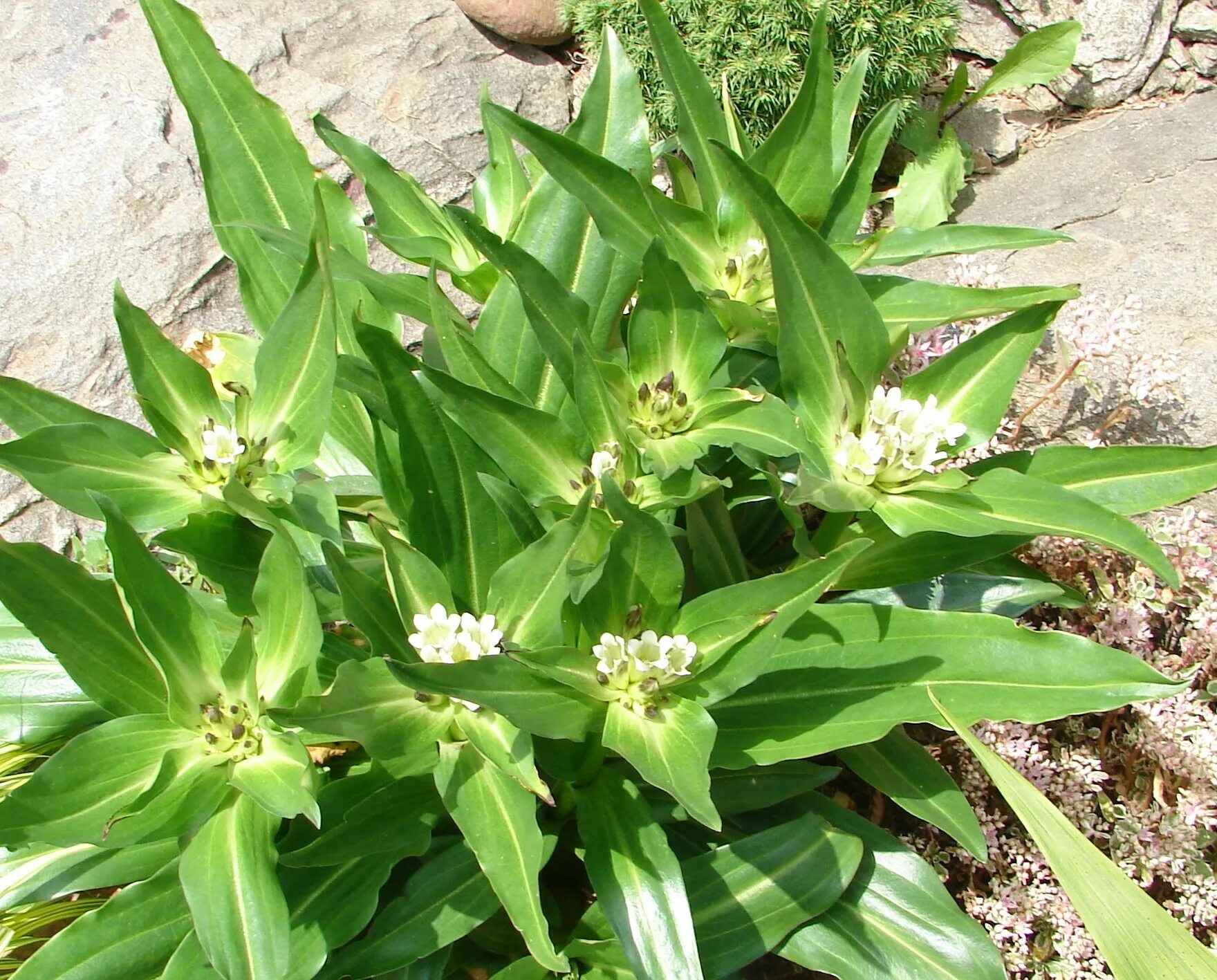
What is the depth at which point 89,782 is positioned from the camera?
1.51m

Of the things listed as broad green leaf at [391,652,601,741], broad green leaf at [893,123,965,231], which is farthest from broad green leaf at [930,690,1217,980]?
broad green leaf at [893,123,965,231]

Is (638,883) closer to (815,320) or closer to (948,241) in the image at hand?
(815,320)

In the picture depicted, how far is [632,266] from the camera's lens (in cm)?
213

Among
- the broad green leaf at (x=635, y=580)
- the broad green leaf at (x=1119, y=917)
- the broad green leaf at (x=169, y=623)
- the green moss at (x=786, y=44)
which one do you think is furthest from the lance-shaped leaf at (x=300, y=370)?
the green moss at (x=786, y=44)

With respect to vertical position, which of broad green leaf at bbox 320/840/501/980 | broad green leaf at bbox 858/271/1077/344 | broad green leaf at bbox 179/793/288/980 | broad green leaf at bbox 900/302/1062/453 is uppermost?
broad green leaf at bbox 858/271/1077/344

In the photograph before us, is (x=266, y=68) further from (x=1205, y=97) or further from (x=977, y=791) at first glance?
(x=1205, y=97)

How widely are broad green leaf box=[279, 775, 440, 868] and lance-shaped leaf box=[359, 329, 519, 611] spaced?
0.34m

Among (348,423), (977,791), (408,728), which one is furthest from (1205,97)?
(408,728)

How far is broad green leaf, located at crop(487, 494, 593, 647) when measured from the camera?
1.52 metres

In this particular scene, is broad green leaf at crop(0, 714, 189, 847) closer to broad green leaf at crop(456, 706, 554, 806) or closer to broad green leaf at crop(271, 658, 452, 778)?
broad green leaf at crop(271, 658, 452, 778)

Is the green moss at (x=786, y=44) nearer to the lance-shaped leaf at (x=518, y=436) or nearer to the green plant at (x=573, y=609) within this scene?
the green plant at (x=573, y=609)

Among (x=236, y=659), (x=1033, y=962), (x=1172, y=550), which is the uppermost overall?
(x=236, y=659)

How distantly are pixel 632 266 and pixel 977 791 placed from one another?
4.70 ft

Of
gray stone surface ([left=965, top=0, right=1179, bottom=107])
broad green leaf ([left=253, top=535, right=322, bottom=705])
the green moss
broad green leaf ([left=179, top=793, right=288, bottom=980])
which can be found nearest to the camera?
broad green leaf ([left=179, top=793, right=288, bottom=980])
